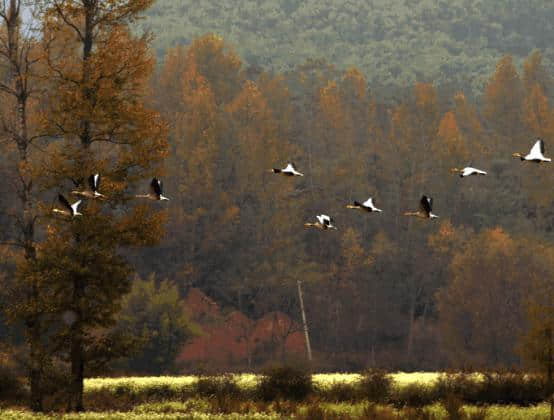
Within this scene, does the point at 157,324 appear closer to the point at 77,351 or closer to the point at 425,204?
the point at 77,351

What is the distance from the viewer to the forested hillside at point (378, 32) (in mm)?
120562

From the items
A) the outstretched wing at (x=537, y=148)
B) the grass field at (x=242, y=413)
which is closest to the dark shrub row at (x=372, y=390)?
the grass field at (x=242, y=413)

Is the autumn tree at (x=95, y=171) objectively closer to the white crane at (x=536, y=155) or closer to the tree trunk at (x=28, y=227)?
the tree trunk at (x=28, y=227)

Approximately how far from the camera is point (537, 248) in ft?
208

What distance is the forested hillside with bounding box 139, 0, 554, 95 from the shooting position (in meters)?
121

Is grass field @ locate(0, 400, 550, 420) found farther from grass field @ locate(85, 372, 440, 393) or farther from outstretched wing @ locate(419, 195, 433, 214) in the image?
outstretched wing @ locate(419, 195, 433, 214)

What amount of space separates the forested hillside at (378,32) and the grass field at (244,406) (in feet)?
274

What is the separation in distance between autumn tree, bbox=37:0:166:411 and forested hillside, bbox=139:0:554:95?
281 feet

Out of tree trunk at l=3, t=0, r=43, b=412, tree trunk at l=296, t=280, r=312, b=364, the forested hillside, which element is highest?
the forested hillside

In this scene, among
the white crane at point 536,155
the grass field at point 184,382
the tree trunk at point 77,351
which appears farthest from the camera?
the grass field at point 184,382

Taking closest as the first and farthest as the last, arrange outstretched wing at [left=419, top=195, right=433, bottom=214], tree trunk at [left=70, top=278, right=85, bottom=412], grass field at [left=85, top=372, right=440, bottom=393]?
1. outstretched wing at [left=419, top=195, right=433, bottom=214]
2. tree trunk at [left=70, top=278, right=85, bottom=412]
3. grass field at [left=85, top=372, right=440, bottom=393]

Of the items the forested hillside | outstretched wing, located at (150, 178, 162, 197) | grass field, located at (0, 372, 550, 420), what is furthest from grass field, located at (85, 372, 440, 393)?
the forested hillside

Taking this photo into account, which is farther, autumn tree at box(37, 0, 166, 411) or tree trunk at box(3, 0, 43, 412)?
tree trunk at box(3, 0, 43, 412)

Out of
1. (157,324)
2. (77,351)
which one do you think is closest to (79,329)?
(77,351)
